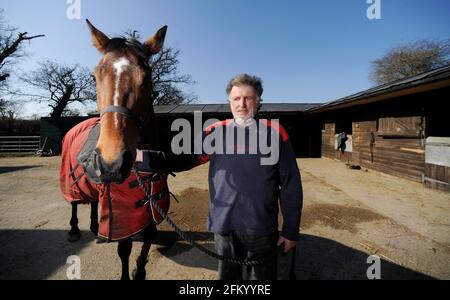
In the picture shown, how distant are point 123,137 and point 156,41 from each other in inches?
41.9

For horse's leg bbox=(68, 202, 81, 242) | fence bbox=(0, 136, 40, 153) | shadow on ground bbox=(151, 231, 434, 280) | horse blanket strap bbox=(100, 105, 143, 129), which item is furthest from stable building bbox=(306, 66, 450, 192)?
fence bbox=(0, 136, 40, 153)

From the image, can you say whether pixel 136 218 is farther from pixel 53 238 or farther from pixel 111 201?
pixel 53 238

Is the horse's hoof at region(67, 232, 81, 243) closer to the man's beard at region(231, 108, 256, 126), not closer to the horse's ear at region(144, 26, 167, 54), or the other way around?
the horse's ear at region(144, 26, 167, 54)

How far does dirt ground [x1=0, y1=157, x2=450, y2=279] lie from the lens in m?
2.79

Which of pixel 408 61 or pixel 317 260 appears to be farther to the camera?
pixel 408 61

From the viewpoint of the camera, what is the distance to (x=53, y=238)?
12.0ft

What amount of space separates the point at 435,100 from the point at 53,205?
33.7 ft

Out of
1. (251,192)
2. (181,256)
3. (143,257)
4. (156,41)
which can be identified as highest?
(156,41)

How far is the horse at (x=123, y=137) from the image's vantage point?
1.42m

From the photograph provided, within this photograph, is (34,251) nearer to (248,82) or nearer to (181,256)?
(181,256)

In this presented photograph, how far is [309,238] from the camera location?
3.66 metres

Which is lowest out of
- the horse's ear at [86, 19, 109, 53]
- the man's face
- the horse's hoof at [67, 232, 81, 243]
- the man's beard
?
the horse's hoof at [67, 232, 81, 243]

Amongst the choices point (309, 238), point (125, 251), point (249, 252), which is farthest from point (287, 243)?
point (309, 238)

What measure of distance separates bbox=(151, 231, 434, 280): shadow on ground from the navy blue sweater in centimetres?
141
